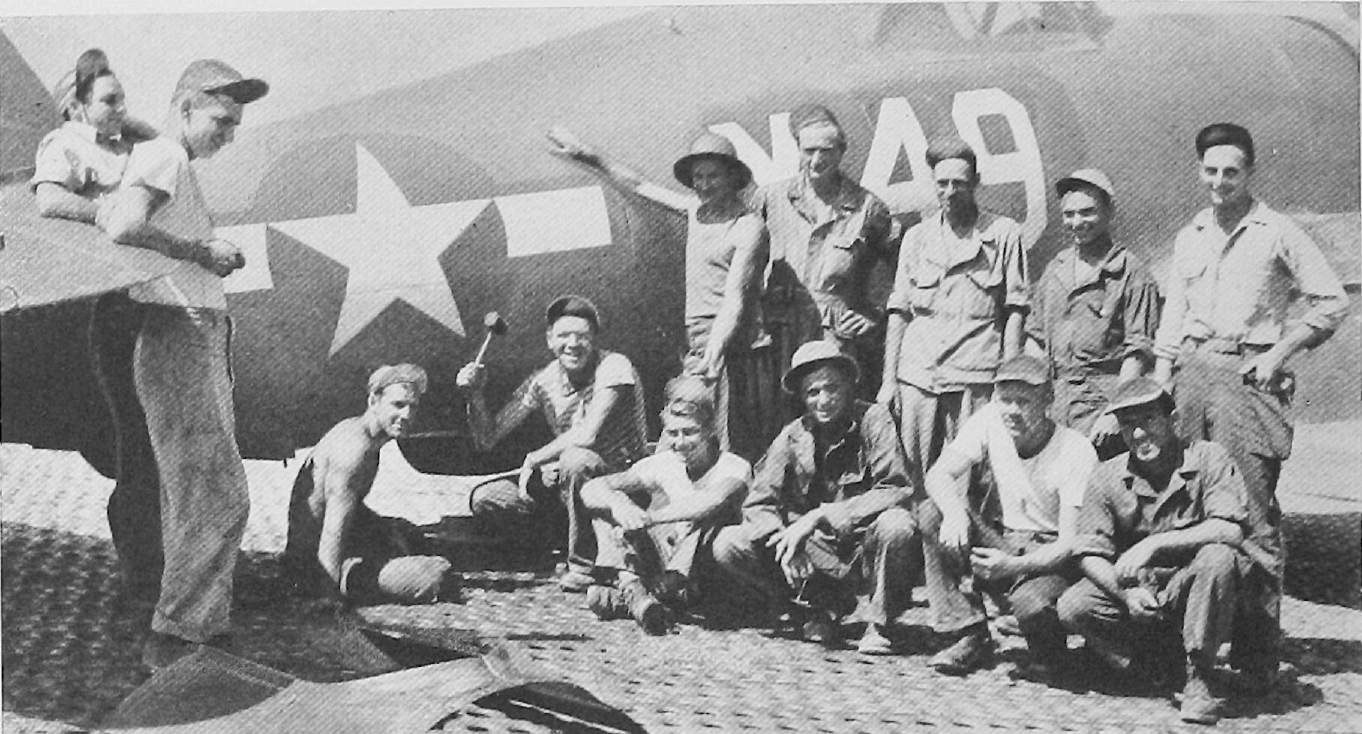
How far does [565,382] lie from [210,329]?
1.14 meters

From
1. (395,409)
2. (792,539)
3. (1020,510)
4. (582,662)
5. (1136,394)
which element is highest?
(1136,394)

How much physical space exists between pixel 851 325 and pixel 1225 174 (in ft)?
4.53

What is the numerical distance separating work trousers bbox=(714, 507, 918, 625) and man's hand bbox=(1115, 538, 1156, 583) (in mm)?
647

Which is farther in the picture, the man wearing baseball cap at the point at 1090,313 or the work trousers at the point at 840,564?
the man wearing baseball cap at the point at 1090,313

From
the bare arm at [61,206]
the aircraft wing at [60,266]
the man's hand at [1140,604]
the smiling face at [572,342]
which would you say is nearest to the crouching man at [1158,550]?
the man's hand at [1140,604]

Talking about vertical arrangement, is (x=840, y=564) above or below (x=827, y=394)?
below

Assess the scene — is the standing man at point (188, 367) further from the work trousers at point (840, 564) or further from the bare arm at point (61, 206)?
the work trousers at point (840, 564)

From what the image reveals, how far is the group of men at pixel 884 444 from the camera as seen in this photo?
5375mm

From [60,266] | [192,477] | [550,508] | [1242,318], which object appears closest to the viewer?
[60,266]

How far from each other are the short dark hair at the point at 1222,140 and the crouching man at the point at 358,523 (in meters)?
2.74

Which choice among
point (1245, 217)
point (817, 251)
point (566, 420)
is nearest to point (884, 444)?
point (817, 251)

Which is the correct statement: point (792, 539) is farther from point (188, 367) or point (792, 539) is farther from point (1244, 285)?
point (188, 367)

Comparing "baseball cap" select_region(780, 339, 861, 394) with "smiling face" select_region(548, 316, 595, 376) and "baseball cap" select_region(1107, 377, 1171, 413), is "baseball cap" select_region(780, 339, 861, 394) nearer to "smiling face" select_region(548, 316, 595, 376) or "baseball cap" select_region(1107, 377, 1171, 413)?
"smiling face" select_region(548, 316, 595, 376)

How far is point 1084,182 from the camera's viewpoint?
571 cm
